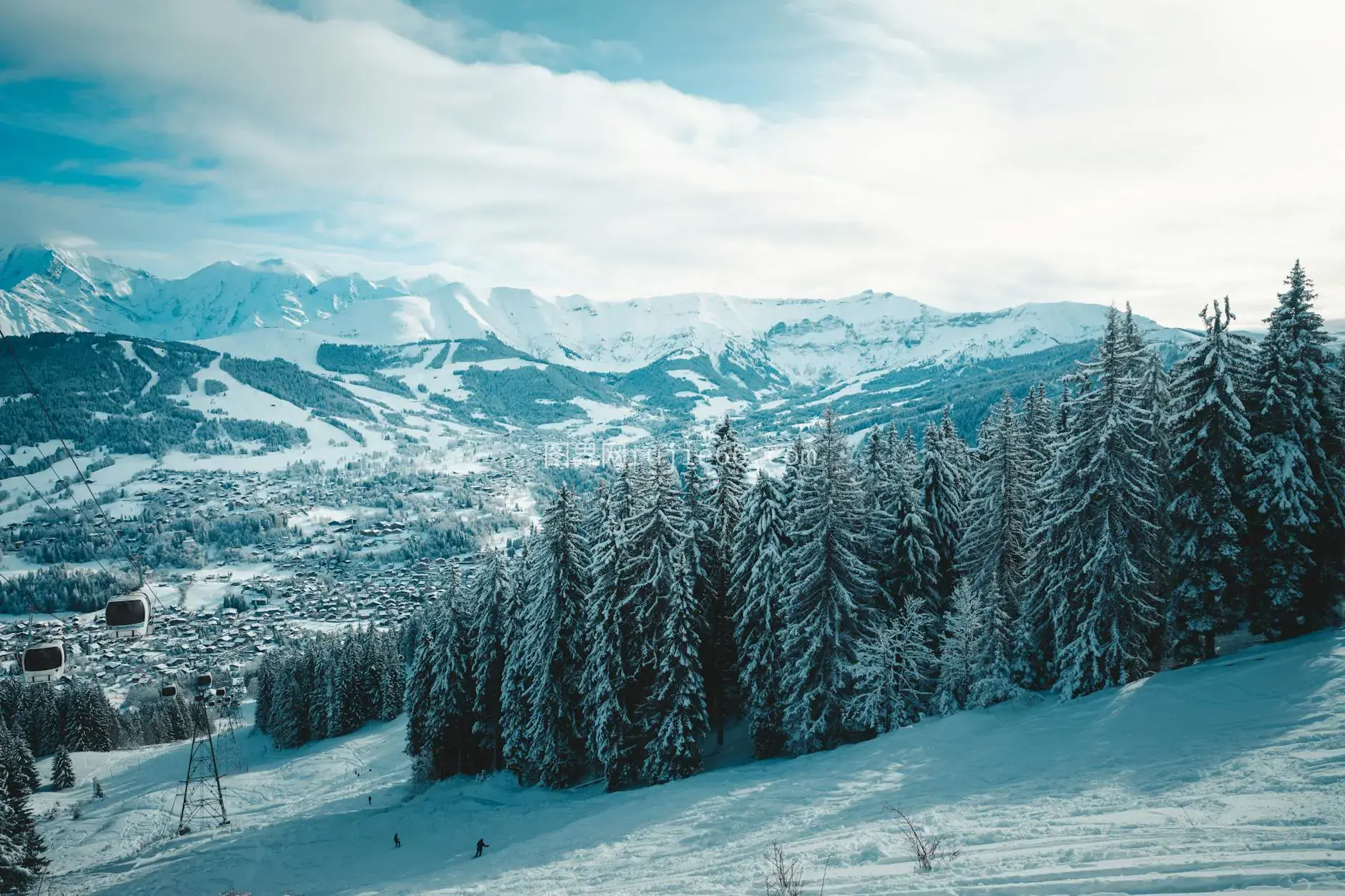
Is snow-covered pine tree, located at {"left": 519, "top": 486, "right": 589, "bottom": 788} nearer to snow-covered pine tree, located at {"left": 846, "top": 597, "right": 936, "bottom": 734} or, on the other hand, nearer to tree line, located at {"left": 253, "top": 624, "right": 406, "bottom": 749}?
snow-covered pine tree, located at {"left": 846, "top": 597, "right": 936, "bottom": 734}

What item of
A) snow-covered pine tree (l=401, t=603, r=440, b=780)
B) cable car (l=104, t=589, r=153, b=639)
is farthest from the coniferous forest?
cable car (l=104, t=589, r=153, b=639)

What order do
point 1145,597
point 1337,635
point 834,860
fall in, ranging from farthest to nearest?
point 1145,597 → point 1337,635 → point 834,860

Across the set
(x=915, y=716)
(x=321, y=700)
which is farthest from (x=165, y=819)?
(x=915, y=716)

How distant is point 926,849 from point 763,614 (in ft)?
56.7

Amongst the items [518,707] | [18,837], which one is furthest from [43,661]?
[18,837]

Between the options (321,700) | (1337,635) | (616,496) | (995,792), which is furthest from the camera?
(321,700)

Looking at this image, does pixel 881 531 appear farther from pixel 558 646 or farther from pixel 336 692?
pixel 336 692

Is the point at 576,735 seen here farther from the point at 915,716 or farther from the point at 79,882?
the point at 79,882

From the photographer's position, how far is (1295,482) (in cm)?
2230

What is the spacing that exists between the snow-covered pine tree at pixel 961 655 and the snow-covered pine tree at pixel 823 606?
3.46 m

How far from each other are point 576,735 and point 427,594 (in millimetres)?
154018

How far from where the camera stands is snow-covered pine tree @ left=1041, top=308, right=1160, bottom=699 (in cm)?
2362

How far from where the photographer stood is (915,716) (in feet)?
95.1

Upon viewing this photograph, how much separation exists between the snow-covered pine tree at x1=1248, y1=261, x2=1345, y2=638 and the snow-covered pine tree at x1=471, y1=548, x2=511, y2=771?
3416 cm
